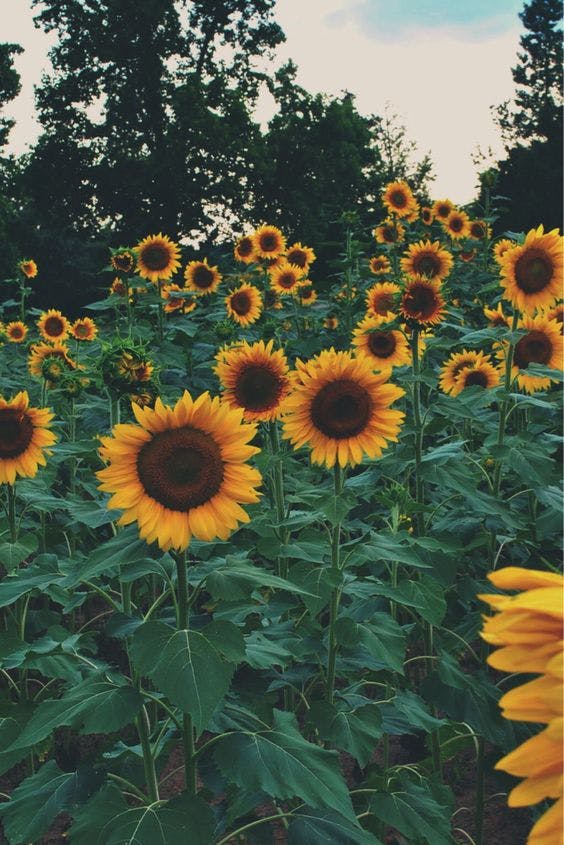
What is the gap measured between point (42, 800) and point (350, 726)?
2.44 feet

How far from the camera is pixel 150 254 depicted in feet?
21.5

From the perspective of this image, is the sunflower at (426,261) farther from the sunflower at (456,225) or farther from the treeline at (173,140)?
the treeline at (173,140)

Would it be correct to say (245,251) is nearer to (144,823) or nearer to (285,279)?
(285,279)

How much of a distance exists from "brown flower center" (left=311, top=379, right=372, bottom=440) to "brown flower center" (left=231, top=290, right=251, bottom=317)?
387 cm

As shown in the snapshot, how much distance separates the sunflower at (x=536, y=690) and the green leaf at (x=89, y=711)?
1.24m

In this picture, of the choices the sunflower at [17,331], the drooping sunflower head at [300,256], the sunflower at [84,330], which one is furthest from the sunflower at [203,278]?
the sunflower at [17,331]

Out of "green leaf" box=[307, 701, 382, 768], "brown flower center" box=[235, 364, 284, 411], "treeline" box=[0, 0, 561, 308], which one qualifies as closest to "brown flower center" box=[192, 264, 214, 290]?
"brown flower center" box=[235, 364, 284, 411]

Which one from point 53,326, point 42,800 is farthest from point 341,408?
point 53,326

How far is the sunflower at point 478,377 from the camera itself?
459cm

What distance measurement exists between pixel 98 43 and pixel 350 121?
763cm

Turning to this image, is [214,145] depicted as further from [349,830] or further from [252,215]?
[349,830]

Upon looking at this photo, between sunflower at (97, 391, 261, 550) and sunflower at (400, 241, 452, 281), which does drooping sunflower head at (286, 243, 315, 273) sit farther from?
sunflower at (97, 391, 261, 550)

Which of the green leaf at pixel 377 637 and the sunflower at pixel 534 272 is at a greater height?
the sunflower at pixel 534 272

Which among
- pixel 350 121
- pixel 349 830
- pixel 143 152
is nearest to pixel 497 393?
pixel 349 830
